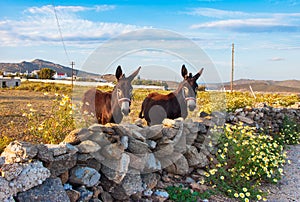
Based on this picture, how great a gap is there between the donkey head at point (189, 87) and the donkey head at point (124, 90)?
1.08m

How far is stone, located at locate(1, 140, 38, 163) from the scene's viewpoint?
330cm

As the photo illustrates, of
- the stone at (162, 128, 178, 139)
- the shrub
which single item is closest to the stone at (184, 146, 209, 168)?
the stone at (162, 128, 178, 139)

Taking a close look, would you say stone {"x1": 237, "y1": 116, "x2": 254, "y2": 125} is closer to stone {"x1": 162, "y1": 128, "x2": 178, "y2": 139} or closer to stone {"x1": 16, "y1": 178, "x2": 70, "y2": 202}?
stone {"x1": 162, "y1": 128, "x2": 178, "y2": 139}

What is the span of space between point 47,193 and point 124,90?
207 cm

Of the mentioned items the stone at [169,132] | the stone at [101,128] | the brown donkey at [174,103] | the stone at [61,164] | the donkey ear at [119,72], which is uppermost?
the donkey ear at [119,72]

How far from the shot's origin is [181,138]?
5.38 meters

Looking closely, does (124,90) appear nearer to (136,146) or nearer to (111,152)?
A: (136,146)

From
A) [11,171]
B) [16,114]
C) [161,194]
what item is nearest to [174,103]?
[161,194]

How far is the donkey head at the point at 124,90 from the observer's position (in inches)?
193

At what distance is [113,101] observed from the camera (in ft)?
17.4

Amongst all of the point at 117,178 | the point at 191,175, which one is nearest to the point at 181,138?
the point at 191,175

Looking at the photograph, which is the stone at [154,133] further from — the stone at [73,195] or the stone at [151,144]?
the stone at [73,195]

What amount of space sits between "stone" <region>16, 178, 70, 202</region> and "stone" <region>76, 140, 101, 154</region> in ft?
1.82

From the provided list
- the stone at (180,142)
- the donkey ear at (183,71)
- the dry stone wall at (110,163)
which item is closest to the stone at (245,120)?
the dry stone wall at (110,163)
